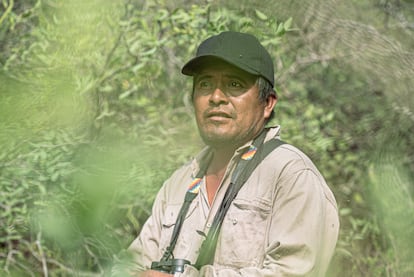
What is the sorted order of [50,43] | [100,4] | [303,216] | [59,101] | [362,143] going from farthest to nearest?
[362,143]
[50,43]
[100,4]
[59,101]
[303,216]

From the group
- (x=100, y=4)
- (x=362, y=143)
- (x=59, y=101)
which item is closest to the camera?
(x=59, y=101)

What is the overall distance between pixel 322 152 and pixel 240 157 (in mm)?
2247

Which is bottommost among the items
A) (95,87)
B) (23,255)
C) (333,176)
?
(23,255)

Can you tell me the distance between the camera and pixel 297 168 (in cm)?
254

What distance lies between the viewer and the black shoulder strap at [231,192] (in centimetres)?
257

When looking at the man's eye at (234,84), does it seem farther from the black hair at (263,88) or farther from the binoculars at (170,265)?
the binoculars at (170,265)

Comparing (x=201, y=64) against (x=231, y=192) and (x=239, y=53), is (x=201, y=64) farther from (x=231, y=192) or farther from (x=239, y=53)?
(x=231, y=192)

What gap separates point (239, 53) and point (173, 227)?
0.55m

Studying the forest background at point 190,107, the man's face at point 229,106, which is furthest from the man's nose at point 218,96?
the forest background at point 190,107

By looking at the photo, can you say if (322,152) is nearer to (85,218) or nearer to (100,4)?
(100,4)

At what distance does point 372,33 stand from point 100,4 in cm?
164

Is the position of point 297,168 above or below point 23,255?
above

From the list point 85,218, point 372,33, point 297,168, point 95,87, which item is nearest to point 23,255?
point 95,87

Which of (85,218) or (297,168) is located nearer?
(85,218)
